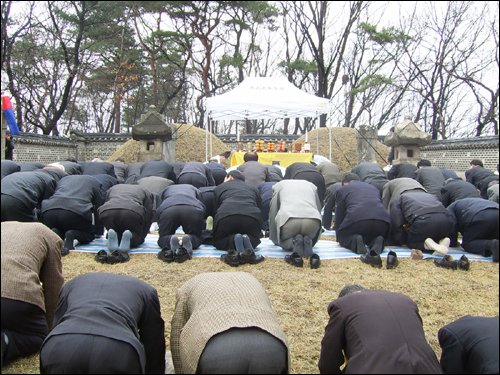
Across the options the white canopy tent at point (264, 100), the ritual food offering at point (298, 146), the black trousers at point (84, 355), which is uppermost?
the white canopy tent at point (264, 100)

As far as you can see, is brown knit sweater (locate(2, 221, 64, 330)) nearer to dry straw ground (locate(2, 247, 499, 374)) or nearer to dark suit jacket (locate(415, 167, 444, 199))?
dry straw ground (locate(2, 247, 499, 374))

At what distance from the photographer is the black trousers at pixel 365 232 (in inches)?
186

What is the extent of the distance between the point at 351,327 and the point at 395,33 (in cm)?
1897

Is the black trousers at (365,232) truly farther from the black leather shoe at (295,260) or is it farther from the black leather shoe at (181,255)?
the black leather shoe at (181,255)

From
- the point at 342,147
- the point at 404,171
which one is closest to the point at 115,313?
the point at 404,171

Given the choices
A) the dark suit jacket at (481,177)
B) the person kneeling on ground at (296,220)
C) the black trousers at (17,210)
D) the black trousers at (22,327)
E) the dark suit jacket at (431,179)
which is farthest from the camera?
the dark suit jacket at (481,177)

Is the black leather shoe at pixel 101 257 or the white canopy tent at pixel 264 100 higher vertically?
the white canopy tent at pixel 264 100

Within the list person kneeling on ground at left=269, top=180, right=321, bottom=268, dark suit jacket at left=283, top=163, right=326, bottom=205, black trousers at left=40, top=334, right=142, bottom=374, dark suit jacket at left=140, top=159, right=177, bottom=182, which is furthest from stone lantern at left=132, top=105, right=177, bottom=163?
black trousers at left=40, top=334, right=142, bottom=374

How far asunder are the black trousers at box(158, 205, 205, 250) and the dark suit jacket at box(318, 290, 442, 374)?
117 inches

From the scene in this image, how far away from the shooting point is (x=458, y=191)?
5500mm

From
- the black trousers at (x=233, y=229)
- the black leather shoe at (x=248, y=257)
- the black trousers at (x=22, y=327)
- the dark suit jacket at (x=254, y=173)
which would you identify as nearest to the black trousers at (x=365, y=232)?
the black trousers at (x=233, y=229)

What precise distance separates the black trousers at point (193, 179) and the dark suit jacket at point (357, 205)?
2.58m

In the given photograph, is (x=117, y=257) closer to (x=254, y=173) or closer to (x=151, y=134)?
(x=254, y=173)

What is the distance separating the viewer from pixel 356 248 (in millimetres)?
4820
